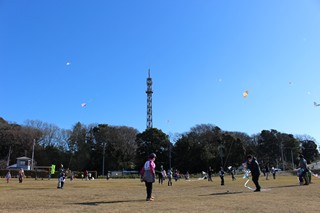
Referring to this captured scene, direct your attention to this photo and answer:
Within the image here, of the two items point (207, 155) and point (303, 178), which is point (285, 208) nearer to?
point (303, 178)

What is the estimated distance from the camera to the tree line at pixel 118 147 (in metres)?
79.3

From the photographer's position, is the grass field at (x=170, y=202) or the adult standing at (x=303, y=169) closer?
the grass field at (x=170, y=202)

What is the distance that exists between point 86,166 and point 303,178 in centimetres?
7305

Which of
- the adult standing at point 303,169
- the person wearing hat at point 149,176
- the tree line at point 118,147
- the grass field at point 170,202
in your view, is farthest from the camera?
the tree line at point 118,147

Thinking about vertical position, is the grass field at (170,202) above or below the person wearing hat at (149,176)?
below

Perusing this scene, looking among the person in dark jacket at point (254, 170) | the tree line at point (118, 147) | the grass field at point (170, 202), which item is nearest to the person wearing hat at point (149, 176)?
the grass field at point (170, 202)

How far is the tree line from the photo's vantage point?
79.3 meters

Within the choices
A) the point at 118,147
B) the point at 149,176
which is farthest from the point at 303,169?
the point at 118,147

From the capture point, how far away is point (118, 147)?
86125 millimetres

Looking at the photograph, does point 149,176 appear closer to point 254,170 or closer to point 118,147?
point 254,170

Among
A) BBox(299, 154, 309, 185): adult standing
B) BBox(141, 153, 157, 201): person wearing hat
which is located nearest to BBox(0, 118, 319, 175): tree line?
BBox(299, 154, 309, 185): adult standing

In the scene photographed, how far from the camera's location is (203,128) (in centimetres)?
8806

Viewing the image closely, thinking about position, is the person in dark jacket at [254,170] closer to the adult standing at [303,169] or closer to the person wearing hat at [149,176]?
the adult standing at [303,169]

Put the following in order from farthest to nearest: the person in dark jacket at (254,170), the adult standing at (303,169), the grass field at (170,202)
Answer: the adult standing at (303,169) < the person in dark jacket at (254,170) < the grass field at (170,202)
